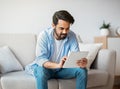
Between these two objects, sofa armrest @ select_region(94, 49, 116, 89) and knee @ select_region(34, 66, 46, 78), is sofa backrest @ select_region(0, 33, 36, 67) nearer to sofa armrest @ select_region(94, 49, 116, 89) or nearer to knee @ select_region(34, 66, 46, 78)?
knee @ select_region(34, 66, 46, 78)

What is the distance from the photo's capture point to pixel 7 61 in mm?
2439

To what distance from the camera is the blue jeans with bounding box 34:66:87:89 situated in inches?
75.7

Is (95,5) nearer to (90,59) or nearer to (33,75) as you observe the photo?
Result: (90,59)

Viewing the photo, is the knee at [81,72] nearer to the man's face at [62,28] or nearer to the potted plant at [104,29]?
the man's face at [62,28]

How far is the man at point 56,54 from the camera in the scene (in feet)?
6.52

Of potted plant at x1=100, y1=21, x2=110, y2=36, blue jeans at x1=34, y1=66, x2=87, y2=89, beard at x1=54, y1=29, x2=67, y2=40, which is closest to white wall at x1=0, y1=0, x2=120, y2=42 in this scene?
potted plant at x1=100, y1=21, x2=110, y2=36

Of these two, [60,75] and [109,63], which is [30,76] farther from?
[109,63]

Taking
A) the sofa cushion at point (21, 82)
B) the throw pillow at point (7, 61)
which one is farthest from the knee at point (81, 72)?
the throw pillow at point (7, 61)

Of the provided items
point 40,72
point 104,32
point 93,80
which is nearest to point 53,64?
point 40,72

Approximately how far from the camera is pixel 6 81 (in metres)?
2.10

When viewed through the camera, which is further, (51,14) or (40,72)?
(51,14)

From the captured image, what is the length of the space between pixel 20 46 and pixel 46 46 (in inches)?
25.1

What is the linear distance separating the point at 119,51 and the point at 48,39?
160cm

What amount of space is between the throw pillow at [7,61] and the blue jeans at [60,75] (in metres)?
0.47
